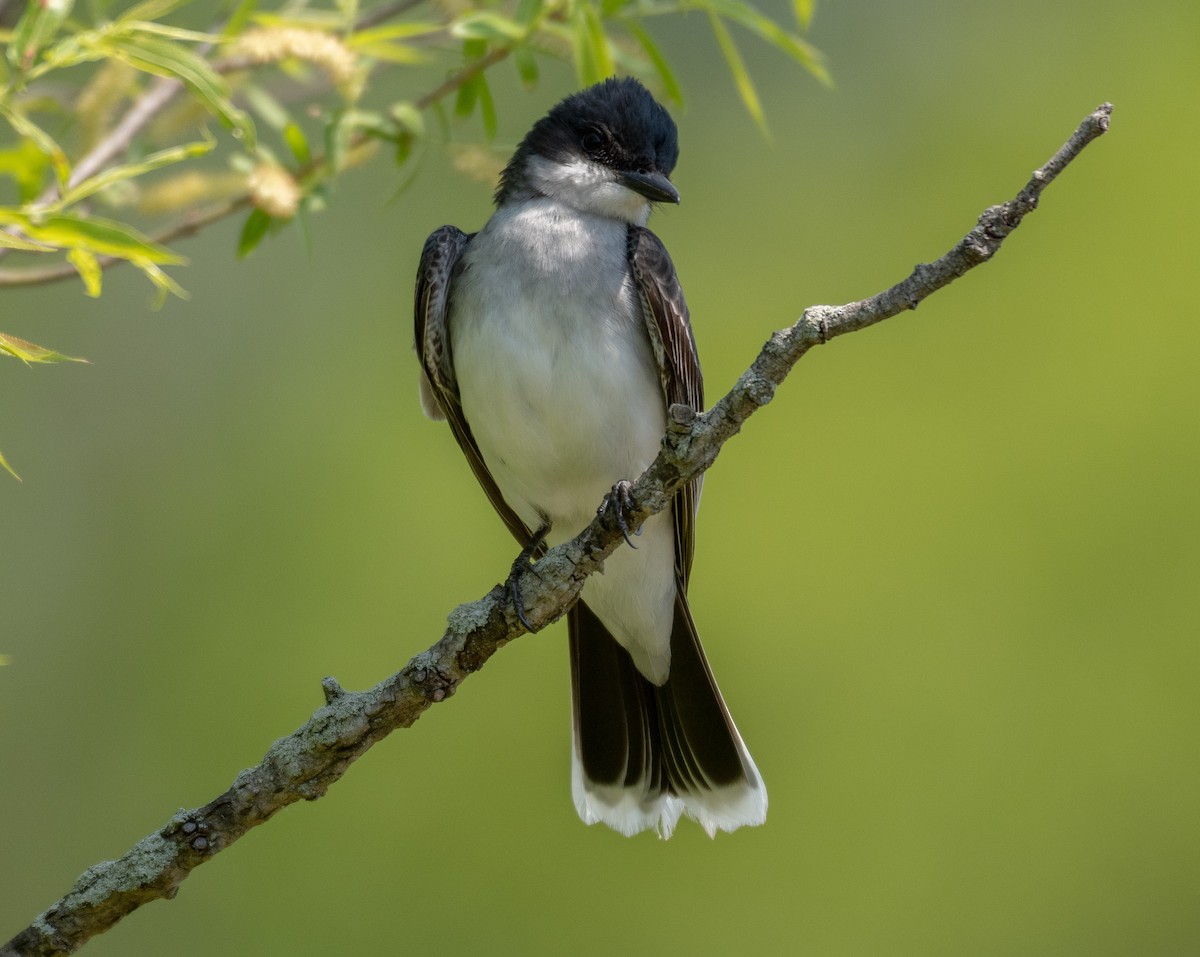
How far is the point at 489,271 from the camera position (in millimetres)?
4434

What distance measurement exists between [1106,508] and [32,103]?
15.9 ft

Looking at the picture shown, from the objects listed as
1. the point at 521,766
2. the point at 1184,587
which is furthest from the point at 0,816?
the point at 1184,587

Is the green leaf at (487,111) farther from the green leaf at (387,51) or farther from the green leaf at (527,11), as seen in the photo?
the green leaf at (527,11)

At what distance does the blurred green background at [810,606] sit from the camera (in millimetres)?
6504

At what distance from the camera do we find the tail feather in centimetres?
477

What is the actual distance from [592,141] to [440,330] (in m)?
0.78

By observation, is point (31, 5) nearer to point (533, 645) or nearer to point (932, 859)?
point (533, 645)

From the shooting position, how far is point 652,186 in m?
4.51

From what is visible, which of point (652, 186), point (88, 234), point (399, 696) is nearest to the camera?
point (88, 234)

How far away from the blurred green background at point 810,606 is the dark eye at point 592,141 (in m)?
1.50

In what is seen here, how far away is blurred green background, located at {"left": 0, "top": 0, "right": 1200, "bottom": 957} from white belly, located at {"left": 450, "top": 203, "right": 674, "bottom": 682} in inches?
68.4

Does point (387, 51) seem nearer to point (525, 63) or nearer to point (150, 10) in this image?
point (525, 63)

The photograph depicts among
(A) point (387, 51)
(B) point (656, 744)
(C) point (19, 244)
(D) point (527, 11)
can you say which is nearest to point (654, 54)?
(D) point (527, 11)

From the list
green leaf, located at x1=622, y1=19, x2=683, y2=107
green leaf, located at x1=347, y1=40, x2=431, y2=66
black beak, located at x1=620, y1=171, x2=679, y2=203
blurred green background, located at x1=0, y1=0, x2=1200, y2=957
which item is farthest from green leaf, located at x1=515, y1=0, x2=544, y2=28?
blurred green background, located at x1=0, y1=0, x2=1200, y2=957
